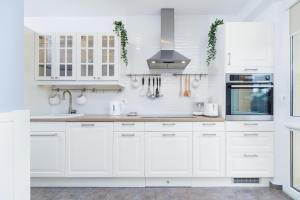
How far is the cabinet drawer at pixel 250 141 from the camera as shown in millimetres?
2832

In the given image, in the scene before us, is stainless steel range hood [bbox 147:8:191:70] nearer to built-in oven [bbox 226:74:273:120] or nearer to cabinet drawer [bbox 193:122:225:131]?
built-in oven [bbox 226:74:273:120]

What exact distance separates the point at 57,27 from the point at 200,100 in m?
2.52

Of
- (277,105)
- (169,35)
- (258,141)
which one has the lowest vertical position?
(258,141)

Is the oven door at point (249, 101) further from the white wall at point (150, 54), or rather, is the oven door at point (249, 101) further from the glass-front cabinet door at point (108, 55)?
the glass-front cabinet door at point (108, 55)

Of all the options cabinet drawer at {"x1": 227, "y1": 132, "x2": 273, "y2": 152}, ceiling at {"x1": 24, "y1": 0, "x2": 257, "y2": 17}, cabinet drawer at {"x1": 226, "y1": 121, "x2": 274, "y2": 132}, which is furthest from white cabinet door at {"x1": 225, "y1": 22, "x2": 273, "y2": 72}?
cabinet drawer at {"x1": 227, "y1": 132, "x2": 273, "y2": 152}

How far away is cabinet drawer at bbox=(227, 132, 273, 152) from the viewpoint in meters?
2.83

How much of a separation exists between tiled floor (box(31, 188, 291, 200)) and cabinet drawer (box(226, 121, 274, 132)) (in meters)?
0.74

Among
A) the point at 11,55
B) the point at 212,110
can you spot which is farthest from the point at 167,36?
the point at 11,55

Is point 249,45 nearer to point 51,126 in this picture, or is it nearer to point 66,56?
point 66,56

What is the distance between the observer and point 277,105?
9.22 ft

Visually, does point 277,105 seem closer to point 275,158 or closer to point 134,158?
point 275,158

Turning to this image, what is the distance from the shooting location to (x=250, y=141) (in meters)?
2.84

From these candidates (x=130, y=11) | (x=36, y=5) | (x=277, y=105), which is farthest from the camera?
(x=130, y=11)

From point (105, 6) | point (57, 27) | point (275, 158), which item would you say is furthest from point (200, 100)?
point (57, 27)
